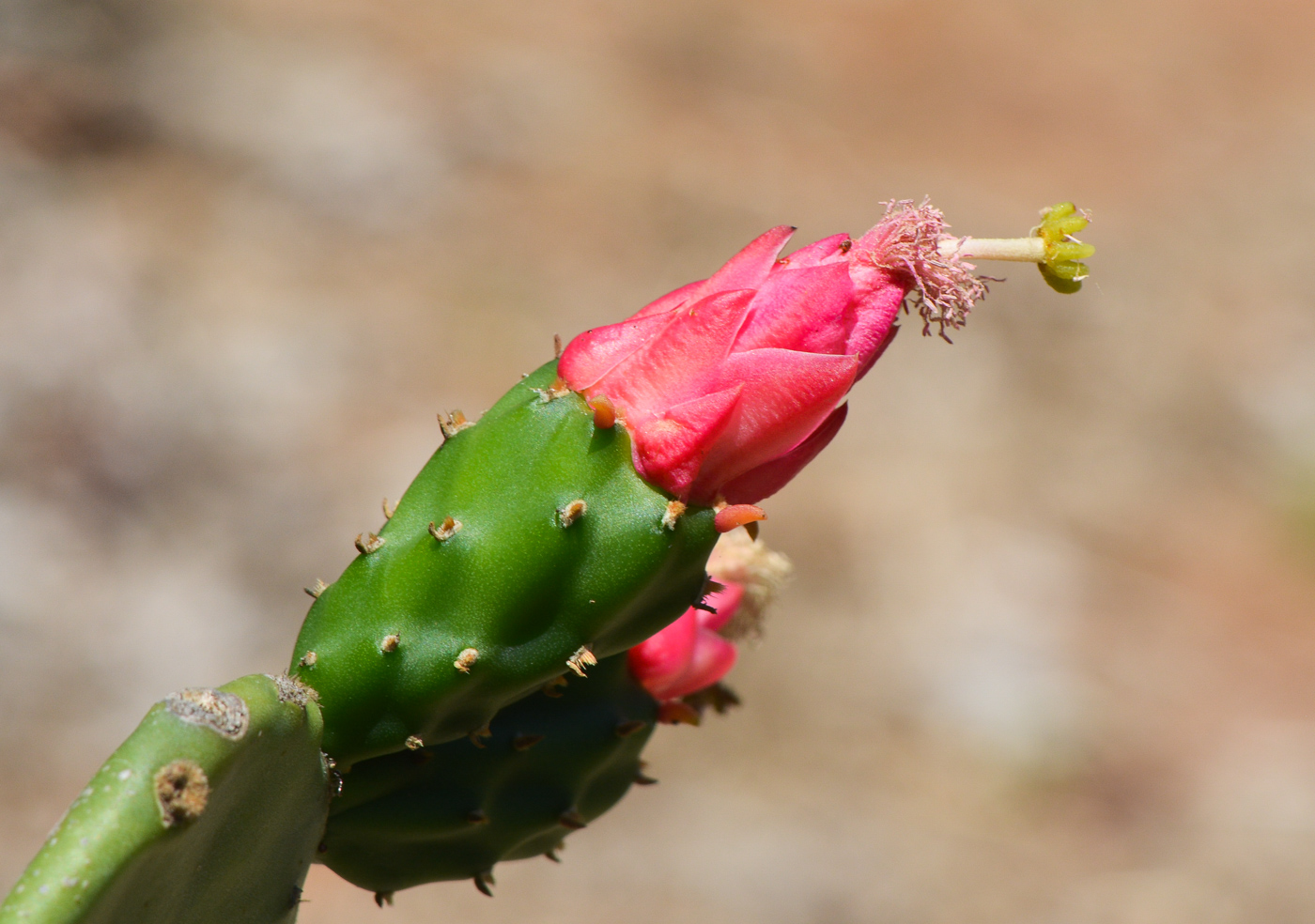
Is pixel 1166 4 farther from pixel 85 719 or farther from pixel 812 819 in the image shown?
pixel 85 719

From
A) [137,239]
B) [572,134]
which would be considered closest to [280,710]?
[137,239]

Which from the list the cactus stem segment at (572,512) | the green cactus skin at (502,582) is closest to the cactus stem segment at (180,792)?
the green cactus skin at (502,582)

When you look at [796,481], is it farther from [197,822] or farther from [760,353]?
[197,822]

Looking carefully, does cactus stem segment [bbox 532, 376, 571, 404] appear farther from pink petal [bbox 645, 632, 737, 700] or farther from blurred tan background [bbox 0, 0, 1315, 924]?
blurred tan background [bbox 0, 0, 1315, 924]

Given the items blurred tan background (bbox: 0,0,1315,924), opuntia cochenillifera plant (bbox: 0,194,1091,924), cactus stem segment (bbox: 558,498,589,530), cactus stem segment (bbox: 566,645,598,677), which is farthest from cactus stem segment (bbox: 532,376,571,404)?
blurred tan background (bbox: 0,0,1315,924)

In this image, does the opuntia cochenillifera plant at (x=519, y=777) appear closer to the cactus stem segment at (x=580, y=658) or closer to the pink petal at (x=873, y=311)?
the cactus stem segment at (x=580, y=658)
